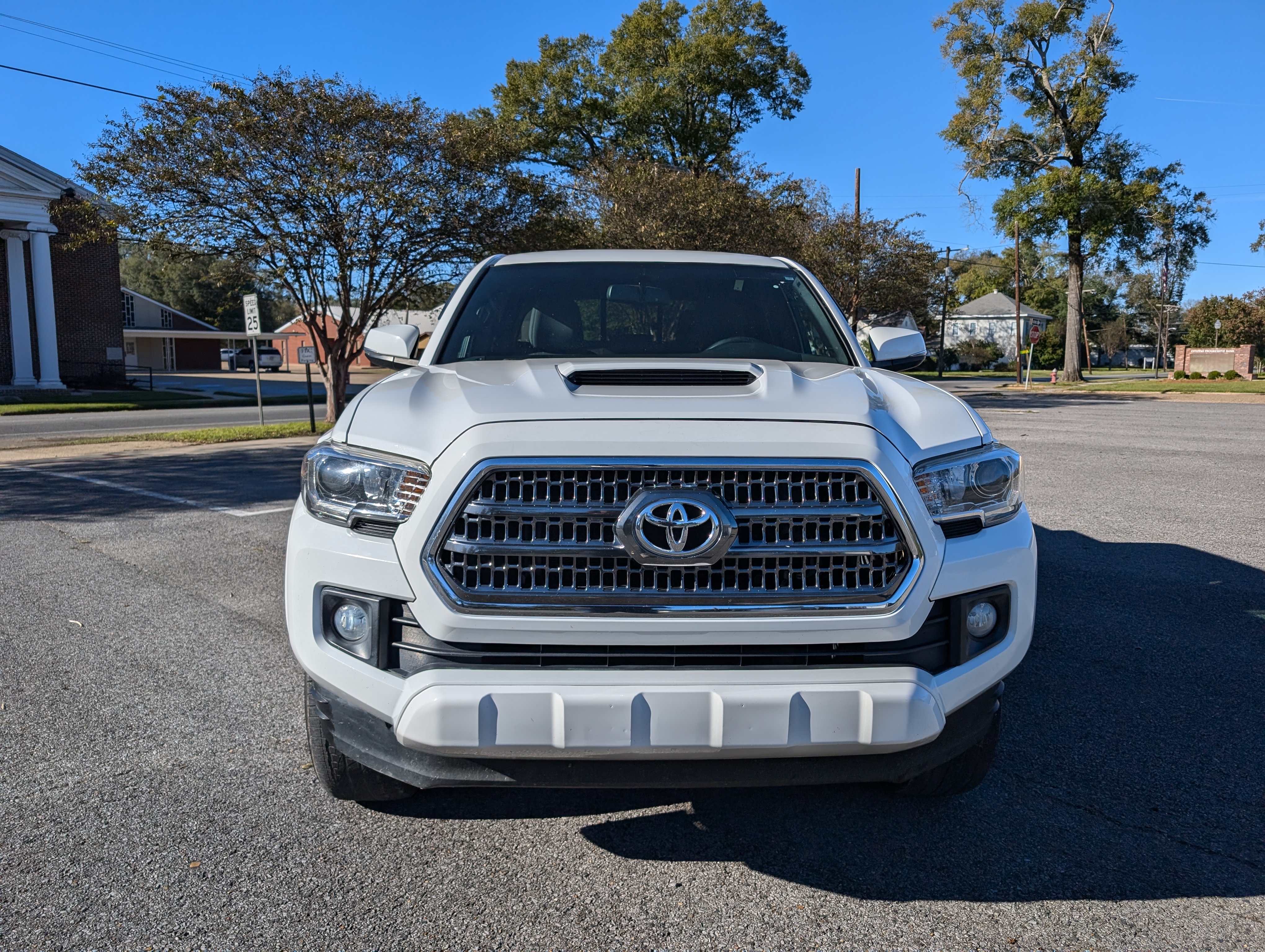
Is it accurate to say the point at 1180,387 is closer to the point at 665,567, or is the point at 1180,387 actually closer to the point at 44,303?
the point at 665,567

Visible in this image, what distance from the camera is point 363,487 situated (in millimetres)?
2438

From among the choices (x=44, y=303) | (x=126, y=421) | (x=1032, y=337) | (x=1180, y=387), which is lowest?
(x=126, y=421)

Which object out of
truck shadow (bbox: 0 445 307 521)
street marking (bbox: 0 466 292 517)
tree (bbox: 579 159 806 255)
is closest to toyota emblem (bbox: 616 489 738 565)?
street marking (bbox: 0 466 292 517)

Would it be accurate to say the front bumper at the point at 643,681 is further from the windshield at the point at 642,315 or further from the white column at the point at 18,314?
the white column at the point at 18,314

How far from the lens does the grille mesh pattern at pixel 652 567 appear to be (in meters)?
2.28

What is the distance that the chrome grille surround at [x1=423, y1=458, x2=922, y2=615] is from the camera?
2275 mm

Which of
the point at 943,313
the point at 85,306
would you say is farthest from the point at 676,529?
the point at 943,313

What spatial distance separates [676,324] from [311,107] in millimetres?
13398

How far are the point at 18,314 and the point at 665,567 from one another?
1400 inches

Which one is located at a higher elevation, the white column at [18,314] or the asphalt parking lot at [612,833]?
the white column at [18,314]

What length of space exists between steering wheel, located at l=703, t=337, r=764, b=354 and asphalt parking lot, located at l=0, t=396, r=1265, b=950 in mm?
1678

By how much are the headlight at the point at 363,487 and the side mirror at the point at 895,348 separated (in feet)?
6.76

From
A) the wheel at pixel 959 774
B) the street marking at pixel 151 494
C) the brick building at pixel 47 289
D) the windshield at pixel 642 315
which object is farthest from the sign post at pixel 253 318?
the brick building at pixel 47 289

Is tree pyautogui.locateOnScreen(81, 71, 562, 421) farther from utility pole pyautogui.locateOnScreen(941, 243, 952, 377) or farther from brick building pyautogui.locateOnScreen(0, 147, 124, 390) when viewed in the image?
utility pole pyautogui.locateOnScreen(941, 243, 952, 377)
